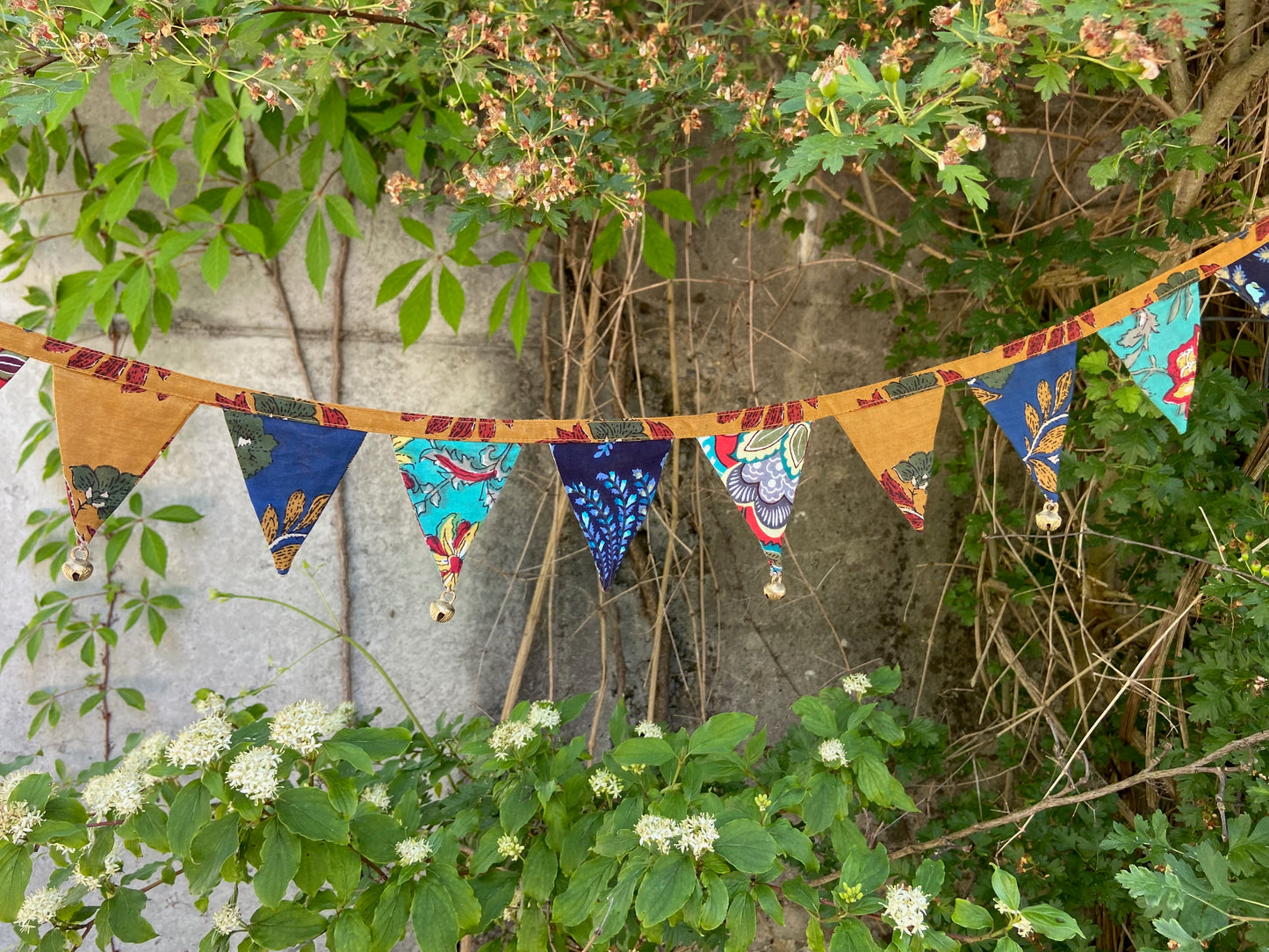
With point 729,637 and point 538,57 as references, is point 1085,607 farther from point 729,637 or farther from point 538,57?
point 538,57

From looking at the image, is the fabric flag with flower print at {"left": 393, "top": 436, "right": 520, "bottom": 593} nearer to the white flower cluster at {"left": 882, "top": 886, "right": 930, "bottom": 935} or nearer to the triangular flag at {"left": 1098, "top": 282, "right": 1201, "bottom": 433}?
the white flower cluster at {"left": 882, "top": 886, "right": 930, "bottom": 935}

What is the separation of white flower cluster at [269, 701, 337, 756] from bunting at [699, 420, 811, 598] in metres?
0.49

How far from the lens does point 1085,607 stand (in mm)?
1492

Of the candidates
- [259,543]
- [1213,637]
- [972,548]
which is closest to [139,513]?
[259,543]

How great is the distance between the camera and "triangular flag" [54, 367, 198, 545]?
2.39 feet

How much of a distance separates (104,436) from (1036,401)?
3.04ft

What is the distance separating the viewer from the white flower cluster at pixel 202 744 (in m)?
0.80

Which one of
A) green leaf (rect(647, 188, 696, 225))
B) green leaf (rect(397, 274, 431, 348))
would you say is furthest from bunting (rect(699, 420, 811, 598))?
green leaf (rect(397, 274, 431, 348))

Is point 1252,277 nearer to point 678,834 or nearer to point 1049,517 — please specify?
point 1049,517

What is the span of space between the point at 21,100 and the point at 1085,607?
65.7 inches

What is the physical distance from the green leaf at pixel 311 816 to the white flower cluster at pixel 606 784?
0.86 ft

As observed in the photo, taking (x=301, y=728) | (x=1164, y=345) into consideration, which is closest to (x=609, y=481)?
(x=301, y=728)

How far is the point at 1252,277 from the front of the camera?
876mm

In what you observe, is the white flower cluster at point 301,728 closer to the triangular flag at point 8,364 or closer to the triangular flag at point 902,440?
the triangular flag at point 8,364
